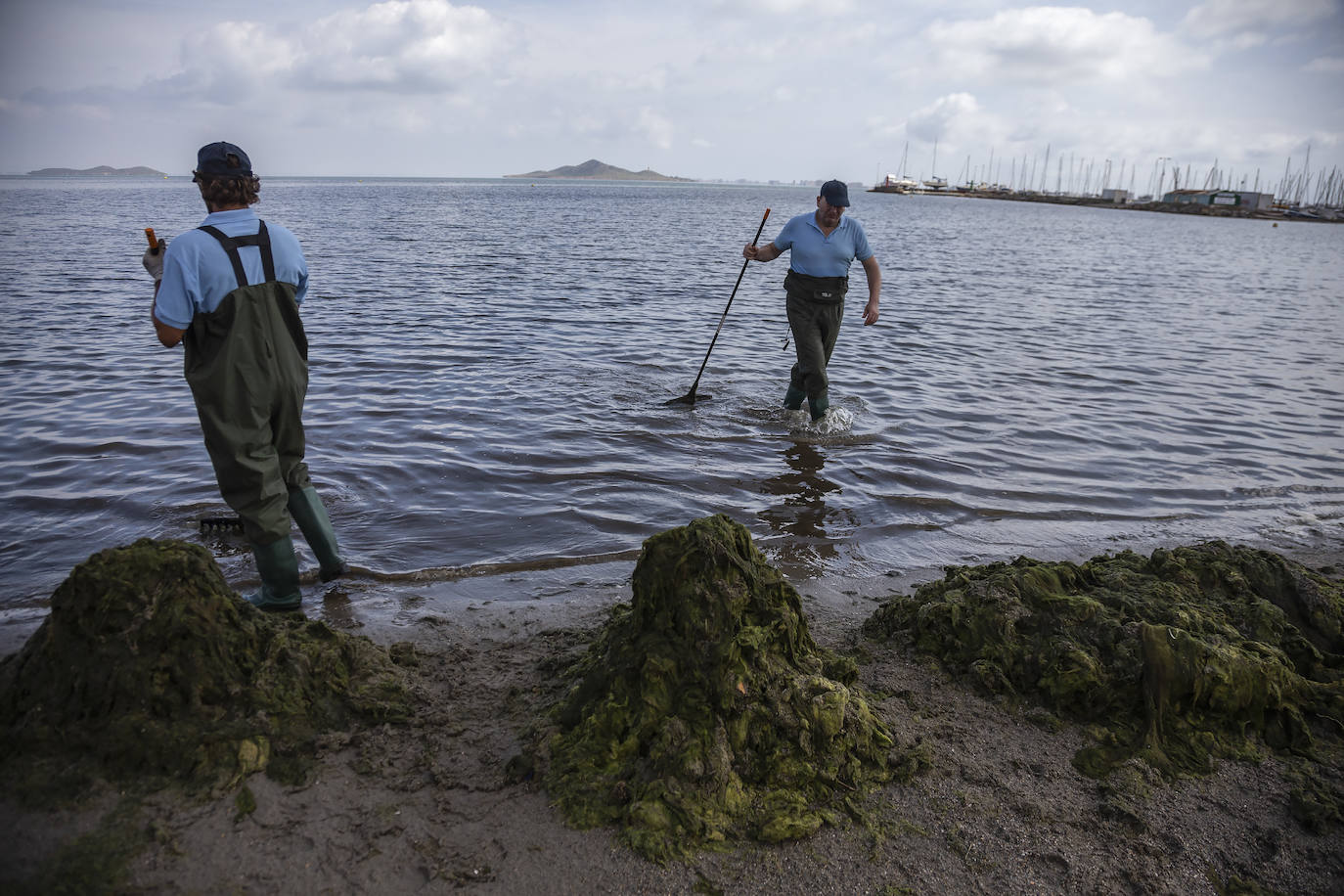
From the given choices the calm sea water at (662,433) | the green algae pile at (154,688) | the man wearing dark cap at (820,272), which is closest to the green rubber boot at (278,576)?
the calm sea water at (662,433)

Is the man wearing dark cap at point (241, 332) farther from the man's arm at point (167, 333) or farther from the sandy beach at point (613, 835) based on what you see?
the sandy beach at point (613, 835)

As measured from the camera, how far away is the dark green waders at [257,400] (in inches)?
143

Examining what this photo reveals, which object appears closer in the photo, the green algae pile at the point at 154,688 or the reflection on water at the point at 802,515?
the green algae pile at the point at 154,688

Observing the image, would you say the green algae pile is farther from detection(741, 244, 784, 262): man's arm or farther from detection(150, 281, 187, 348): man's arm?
detection(741, 244, 784, 262): man's arm

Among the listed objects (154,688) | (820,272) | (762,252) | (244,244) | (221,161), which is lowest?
(154,688)

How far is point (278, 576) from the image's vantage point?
4.09 meters

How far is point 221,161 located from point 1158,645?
4.64m

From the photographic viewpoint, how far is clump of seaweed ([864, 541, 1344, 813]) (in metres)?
3.20

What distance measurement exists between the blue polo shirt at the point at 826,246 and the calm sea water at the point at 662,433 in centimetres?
167

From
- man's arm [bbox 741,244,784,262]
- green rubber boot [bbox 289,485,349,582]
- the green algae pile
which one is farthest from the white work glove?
man's arm [bbox 741,244,784,262]

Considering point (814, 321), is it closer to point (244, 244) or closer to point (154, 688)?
point (244, 244)

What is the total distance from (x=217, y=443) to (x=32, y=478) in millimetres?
3600


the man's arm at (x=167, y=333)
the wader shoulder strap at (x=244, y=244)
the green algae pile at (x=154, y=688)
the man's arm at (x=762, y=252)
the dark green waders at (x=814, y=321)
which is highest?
the wader shoulder strap at (x=244, y=244)

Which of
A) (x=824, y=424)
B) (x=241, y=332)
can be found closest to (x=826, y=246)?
(x=824, y=424)
